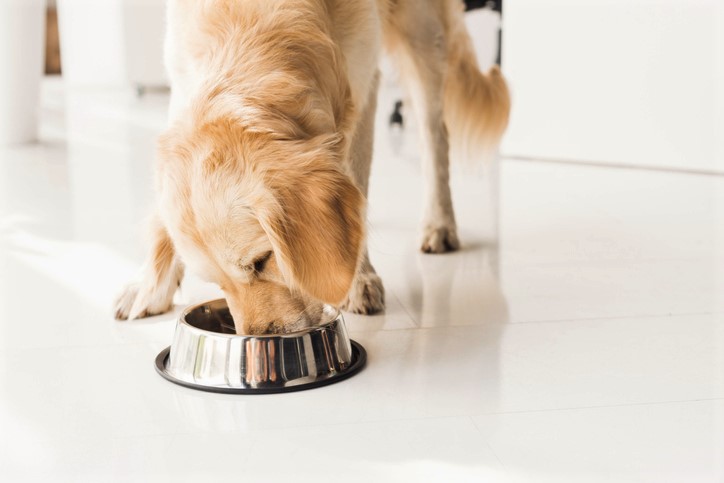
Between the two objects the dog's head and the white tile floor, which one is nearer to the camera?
the white tile floor

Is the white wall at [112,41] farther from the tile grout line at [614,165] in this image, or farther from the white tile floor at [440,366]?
the white tile floor at [440,366]

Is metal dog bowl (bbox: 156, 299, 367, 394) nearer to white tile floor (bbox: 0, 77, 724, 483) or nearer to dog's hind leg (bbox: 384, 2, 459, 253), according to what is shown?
white tile floor (bbox: 0, 77, 724, 483)

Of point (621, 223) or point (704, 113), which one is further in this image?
point (704, 113)

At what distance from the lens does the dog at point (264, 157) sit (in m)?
1.70

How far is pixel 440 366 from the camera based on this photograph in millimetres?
2020

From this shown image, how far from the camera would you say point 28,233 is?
3262 millimetres

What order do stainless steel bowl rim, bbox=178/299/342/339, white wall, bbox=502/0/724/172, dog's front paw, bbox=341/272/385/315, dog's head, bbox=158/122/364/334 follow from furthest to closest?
white wall, bbox=502/0/724/172 < dog's front paw, bbox=341/272/385/315 < stainless steel bowl rim, bbox=178/299/342/339 < dog's head, bbox=158/122/364/334

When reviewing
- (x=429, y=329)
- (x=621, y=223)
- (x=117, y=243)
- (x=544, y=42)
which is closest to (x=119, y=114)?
(x=544, y=42)

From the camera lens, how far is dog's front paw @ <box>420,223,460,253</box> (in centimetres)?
305

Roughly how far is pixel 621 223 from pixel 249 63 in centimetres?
199

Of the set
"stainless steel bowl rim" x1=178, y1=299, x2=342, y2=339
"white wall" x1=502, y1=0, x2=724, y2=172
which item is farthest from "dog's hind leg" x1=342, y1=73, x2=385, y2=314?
"white wall" x1=502, y1=0, x2=724, y2=172

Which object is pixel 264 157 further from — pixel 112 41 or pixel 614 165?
pixel 112 41

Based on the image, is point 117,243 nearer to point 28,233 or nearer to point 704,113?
point 28,233

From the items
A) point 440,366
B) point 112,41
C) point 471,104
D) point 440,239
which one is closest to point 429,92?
point 471,104
